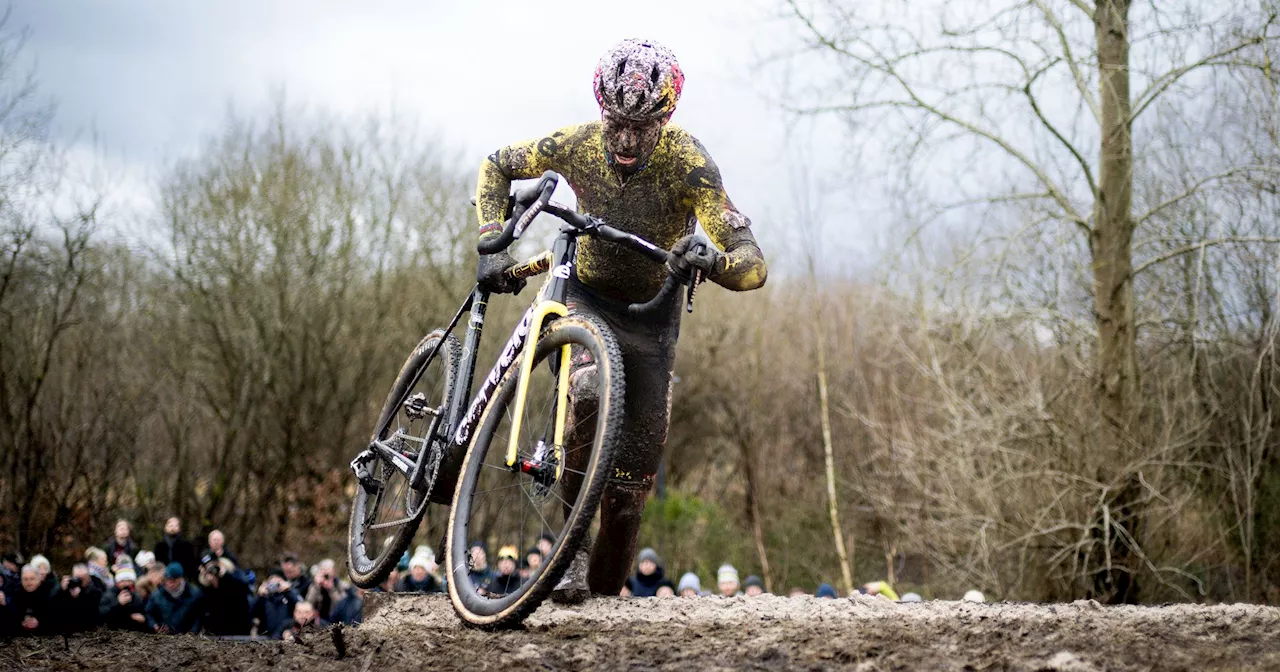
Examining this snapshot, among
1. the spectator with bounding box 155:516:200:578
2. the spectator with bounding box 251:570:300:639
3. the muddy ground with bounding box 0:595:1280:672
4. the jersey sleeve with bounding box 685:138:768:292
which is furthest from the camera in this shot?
the spectator with bounding box 155:516:200:578

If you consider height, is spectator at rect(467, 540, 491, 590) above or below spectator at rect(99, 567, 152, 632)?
above

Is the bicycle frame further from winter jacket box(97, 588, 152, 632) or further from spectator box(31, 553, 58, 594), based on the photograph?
spectator box(31, 553, 58, 594)

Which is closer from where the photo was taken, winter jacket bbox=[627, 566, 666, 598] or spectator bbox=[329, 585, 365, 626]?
spectator bbox=[329, 585, 365, 626]

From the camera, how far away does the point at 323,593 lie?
11.1m

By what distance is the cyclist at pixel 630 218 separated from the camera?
20.1ft

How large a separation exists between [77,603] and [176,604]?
1.31m

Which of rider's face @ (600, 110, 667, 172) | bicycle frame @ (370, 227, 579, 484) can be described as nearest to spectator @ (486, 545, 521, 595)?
bicycle frame @ (370, 227, 579, 484)

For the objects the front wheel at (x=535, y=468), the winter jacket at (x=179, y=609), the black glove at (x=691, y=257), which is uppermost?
the black glove at (x=691, y=257)

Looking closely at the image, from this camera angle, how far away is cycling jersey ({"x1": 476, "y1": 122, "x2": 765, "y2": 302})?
636 centimetres

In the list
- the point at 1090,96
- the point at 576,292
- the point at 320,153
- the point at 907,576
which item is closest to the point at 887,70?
the point at 1090,96

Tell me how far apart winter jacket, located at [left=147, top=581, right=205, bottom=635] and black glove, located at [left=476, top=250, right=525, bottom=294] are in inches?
231

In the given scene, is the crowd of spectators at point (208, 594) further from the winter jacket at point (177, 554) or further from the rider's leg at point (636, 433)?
the winter jacket at point (177, 554)

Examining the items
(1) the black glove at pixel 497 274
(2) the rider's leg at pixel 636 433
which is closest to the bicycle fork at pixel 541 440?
(1) the black glove at pixel 497 274

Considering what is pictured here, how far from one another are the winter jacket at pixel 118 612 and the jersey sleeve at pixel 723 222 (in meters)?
5.84
